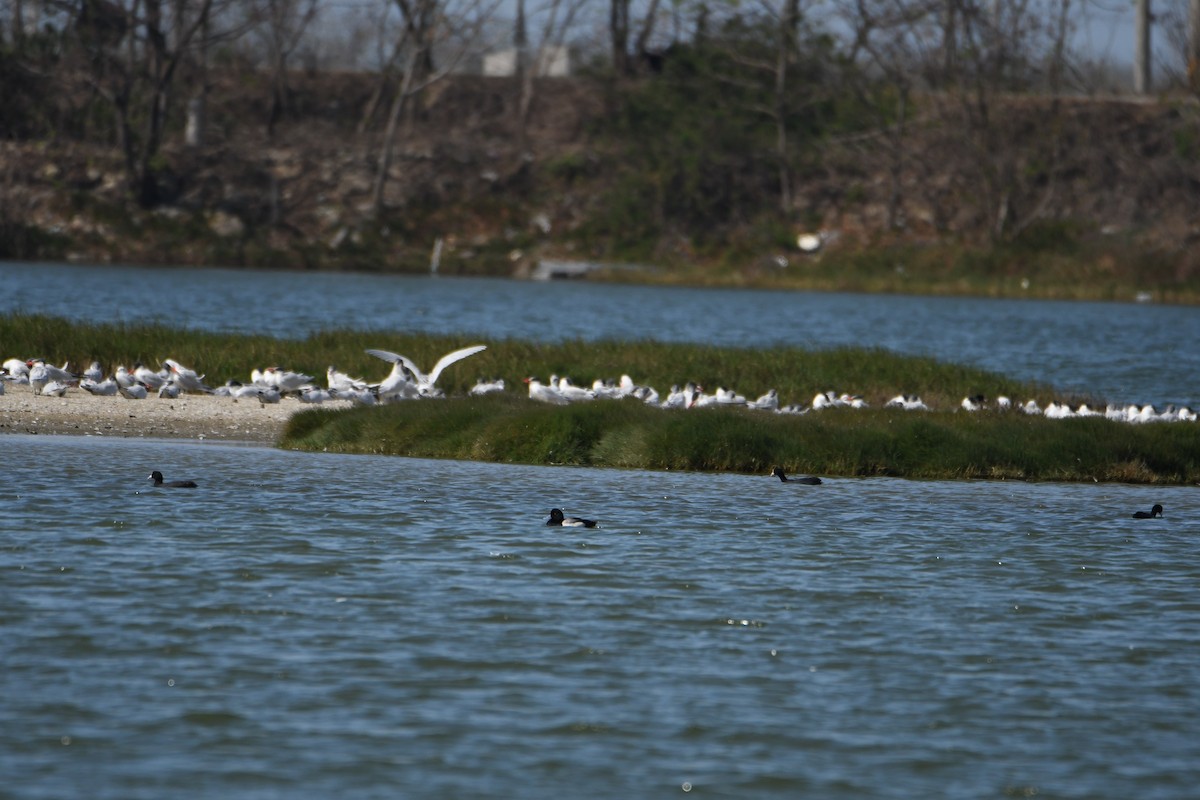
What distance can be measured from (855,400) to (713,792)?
603 inches

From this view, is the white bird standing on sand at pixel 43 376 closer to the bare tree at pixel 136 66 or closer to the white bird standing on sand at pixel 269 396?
the white bird standing on sand at pixel 269 396

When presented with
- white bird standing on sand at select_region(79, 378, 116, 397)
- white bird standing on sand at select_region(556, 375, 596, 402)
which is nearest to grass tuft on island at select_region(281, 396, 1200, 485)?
white bird standing on sand at select_region(556, 375, 596, 402)

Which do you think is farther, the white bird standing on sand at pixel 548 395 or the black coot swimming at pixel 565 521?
the white bird standing on sand at pixel 548 395

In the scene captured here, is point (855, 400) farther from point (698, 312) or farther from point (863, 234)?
point (863, 234)

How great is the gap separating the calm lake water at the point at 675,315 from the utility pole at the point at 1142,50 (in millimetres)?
23237

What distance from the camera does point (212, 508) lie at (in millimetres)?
13914

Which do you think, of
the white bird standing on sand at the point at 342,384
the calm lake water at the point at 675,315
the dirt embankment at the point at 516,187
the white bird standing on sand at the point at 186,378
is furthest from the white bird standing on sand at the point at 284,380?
the dirt embankment at the point at 516,187

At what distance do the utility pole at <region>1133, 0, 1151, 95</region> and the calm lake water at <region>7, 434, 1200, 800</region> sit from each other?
2489 inches

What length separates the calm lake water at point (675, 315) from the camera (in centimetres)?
3366

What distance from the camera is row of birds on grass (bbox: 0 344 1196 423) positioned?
21.3 m

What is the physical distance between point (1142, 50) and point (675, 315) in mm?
39654

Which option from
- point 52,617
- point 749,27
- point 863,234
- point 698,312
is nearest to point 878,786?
point 52,617

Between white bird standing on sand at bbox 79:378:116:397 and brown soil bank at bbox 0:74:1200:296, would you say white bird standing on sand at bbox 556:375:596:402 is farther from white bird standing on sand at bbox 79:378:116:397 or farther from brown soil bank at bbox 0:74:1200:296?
brown soil bank at bbox 0:74:1200:296

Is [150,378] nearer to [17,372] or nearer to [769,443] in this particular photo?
[17,372]
